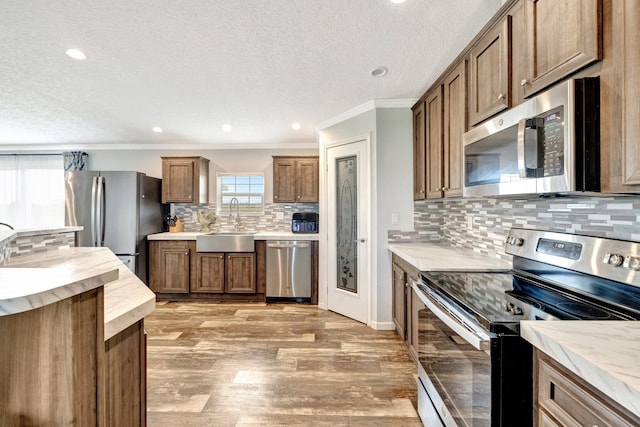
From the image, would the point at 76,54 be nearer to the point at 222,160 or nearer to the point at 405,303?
the point at 222,160

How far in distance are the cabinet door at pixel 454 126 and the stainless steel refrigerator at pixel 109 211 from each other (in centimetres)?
403

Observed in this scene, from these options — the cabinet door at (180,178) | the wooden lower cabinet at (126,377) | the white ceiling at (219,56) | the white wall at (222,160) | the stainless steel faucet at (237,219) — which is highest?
the white ceiling at (219,56)

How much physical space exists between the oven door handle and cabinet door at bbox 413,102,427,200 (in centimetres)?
158

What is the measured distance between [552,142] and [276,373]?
7.59ft

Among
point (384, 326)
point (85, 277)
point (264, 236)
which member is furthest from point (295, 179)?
point (85, 277)

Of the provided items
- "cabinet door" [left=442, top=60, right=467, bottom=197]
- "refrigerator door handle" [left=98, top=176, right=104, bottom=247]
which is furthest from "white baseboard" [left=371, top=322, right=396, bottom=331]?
"refrigerator door handle" [left=98, top=176, right=104, bottom=247]

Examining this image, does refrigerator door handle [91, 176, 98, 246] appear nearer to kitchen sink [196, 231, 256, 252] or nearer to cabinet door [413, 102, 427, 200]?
kitchen sink [196, 231, 256, 252]

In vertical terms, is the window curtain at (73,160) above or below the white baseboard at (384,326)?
above

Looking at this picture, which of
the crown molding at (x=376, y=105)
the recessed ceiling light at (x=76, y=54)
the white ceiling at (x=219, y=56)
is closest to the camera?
the white ceiling at (x=219, y=56)

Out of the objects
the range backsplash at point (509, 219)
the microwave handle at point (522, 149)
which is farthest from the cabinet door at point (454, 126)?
the microwave handle at point (522, 149)

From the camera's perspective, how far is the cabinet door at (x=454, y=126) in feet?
6.89

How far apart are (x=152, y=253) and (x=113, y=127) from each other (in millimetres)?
1843

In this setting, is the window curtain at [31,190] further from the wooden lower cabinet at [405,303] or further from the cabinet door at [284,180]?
the wooden lower cabinet at [405,303]

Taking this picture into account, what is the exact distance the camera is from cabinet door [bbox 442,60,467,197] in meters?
2.10
